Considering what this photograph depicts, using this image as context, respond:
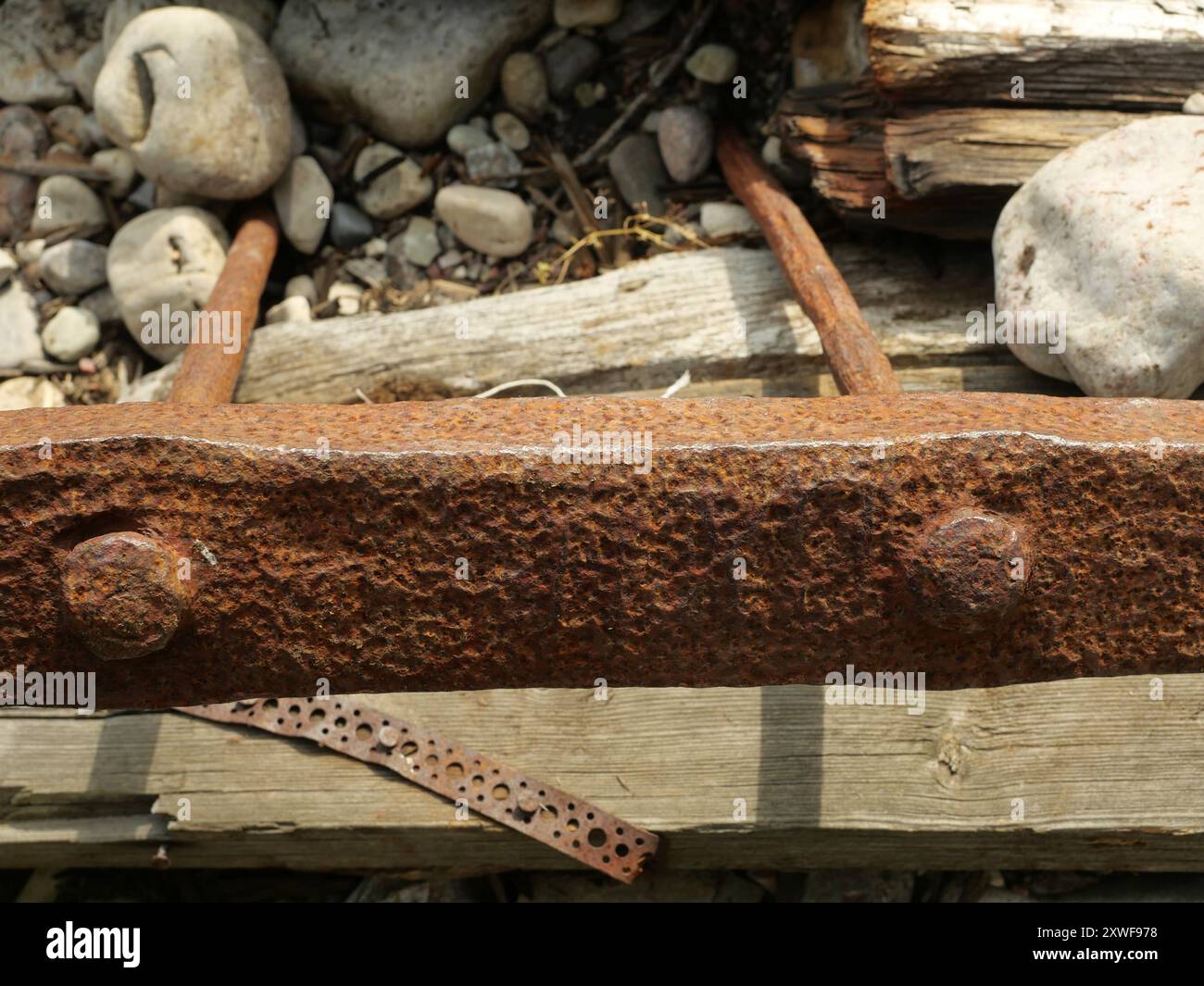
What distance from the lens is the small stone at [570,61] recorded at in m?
3.85

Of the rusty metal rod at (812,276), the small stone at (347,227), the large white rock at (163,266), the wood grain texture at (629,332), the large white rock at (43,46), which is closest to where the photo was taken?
the rusty metal rod at (812,276)

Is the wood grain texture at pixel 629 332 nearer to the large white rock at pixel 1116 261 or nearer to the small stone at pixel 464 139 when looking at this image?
the large white rock at pixel 1116 261

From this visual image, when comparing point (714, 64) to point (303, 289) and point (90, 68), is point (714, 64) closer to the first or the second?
point (303, 289)

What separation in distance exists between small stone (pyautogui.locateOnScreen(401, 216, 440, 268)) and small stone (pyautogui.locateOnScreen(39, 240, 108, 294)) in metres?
0.96

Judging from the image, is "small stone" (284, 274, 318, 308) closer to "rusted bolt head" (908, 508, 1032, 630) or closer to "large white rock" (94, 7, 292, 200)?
"large white rock" (94, 7, 292, 200)

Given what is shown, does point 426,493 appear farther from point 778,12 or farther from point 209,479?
point 778,12

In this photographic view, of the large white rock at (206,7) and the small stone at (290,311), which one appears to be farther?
the large white rock at (206,7)

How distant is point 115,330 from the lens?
150 inches

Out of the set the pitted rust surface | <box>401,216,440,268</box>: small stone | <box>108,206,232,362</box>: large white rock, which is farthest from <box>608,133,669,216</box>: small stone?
the pitted rust surface

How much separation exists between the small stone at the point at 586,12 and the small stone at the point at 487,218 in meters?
0.64

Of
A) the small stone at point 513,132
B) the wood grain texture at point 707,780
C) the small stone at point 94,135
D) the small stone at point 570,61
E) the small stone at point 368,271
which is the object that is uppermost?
the small stone at point 570,61

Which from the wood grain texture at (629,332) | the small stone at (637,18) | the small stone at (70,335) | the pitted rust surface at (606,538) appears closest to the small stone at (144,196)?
the small stone at (70,335)

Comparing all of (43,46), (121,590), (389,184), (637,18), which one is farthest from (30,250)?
Answer: (121,590)

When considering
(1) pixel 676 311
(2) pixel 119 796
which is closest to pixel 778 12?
(1) pixel 676 311
